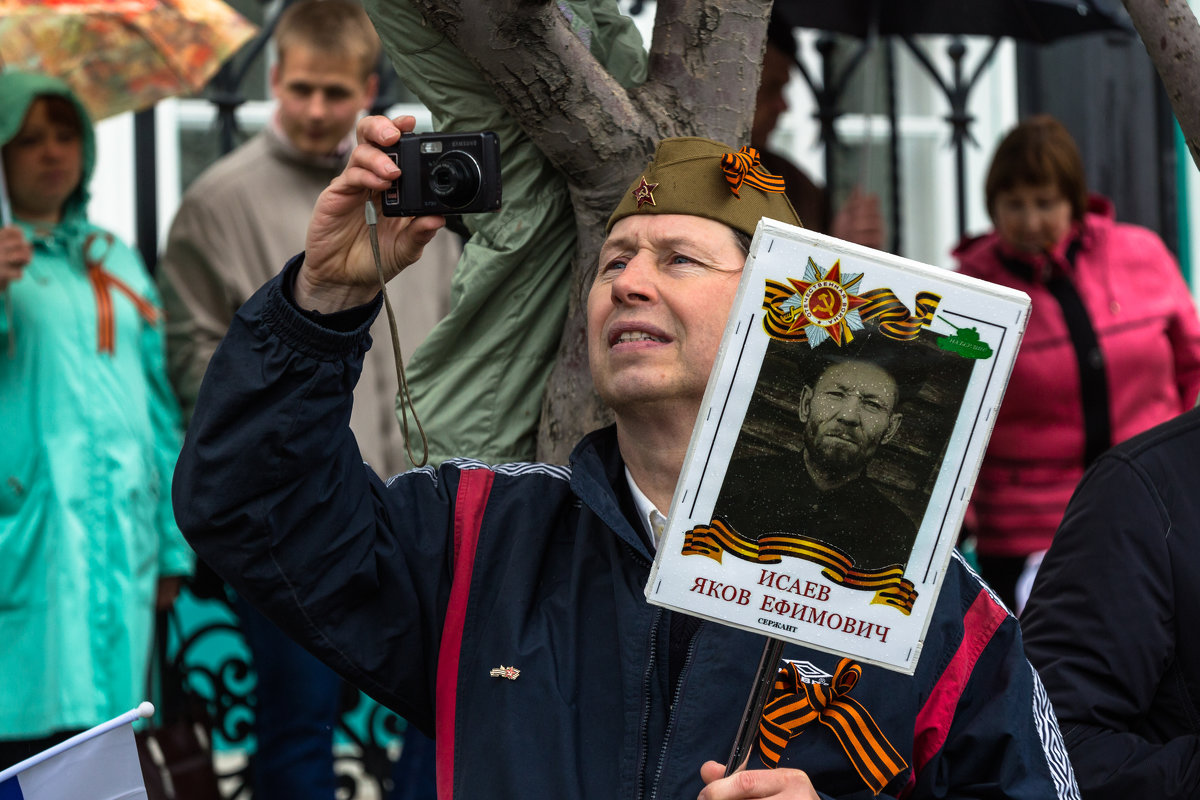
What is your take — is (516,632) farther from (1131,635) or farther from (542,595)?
(1131,635)

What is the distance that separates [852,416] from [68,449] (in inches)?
89.4

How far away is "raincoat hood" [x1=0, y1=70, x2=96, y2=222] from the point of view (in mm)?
3650

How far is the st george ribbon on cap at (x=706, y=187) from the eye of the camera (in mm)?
2230

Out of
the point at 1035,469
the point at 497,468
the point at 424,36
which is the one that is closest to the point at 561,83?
the point at 424,36

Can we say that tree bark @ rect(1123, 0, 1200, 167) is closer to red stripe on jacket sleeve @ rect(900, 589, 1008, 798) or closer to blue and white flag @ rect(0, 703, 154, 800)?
red stripe on jacket sleeve @ rect(900, 589, 1008, 798)

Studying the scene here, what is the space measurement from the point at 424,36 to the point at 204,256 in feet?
5.28

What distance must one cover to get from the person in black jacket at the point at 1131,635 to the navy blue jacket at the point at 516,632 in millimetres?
281

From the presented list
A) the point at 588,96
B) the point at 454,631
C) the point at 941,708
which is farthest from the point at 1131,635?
the point at 588,96

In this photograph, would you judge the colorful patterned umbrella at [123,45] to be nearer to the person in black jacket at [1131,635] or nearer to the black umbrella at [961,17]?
the black umbrella at [961,17]

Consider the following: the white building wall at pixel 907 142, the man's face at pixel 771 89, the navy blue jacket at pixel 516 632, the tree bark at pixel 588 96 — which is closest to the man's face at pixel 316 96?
the man's face at pixel 771 89

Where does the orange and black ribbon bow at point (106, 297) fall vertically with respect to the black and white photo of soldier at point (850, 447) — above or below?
above

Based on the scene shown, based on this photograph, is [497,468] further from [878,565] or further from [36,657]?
[36,657]

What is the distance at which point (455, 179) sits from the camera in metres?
2.06

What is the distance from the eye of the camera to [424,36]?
2484mm
